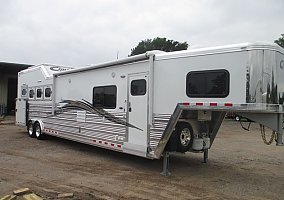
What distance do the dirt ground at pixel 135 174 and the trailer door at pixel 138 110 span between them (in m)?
0.70

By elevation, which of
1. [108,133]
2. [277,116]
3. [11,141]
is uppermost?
[277,116]

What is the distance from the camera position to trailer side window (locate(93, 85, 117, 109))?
889 centimetres

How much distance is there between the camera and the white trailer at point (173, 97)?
236 inches

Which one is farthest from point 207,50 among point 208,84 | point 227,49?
point 208,84

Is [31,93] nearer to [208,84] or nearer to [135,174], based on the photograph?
[135,174]

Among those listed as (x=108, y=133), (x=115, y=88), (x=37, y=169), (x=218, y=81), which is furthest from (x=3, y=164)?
(x=218, y=81)

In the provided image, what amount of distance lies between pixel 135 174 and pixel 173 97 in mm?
2036

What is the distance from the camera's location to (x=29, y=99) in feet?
46.6

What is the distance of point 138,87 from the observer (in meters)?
8.02

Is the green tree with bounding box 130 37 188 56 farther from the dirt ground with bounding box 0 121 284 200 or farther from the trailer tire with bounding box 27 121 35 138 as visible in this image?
the dirt ground with bounding box 0 121 284 200

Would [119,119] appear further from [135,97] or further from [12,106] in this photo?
[12,106]

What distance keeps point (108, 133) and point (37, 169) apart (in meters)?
2.13

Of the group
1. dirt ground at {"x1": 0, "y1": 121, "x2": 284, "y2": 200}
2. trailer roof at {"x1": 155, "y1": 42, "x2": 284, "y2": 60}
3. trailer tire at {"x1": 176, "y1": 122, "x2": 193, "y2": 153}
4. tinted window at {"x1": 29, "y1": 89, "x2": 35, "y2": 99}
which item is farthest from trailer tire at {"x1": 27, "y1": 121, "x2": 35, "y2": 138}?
trailer roof at {"x1": 155, "y1": 42, "x2": 284, "y2": 60}

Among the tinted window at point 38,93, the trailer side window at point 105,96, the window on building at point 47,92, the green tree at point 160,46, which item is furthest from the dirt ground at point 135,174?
the green tree at point 160,46
